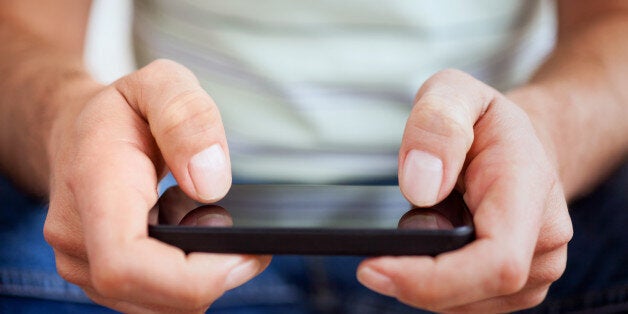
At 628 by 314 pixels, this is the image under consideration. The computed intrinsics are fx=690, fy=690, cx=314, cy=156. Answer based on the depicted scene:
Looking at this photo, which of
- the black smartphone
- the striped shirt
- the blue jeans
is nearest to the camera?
the black smartphone

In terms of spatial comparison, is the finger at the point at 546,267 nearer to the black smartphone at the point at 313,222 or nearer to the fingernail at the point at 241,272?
the black smartphone at the point at 313,222

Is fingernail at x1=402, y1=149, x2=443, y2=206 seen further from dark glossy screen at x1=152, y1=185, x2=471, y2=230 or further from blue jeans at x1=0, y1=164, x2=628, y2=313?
blue jeans at x1=0, y1=164, x2=628, y2=313

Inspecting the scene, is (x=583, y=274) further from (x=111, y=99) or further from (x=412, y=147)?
(x=111, y=99)

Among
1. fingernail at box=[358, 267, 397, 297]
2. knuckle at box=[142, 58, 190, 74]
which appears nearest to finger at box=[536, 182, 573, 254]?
fingernail at box=[358, 267, 397, 297]

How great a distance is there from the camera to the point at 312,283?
19.5 inches

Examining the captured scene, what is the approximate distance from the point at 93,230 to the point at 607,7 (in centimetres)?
53

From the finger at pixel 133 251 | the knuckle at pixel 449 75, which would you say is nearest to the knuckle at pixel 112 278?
the finger at pixel 133 251

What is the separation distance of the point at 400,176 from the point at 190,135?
0.12 meters

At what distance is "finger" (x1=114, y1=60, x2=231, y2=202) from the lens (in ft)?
1.28

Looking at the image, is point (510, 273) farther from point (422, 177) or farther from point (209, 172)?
point (209, 172)

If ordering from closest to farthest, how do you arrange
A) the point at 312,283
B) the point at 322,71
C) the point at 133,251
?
1. the point at 133,251
2. the point at 312,283
3. the point at 322,71

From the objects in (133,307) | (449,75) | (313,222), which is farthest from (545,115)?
(133,307)


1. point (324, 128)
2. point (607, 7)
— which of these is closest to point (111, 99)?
point (324, 128)

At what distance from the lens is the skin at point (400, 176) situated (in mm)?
348
